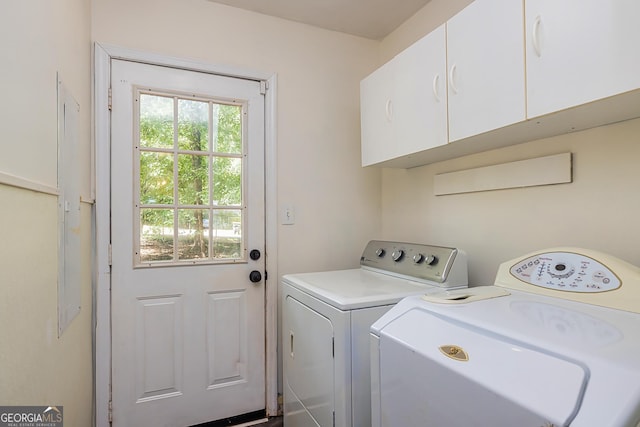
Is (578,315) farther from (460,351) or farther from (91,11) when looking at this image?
(91,11)

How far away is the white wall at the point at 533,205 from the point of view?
1193 mm

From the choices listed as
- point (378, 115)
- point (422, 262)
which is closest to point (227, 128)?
point (378, 115)

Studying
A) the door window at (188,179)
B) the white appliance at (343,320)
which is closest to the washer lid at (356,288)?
the white appliance at (343,320)

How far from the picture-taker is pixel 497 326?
856mm

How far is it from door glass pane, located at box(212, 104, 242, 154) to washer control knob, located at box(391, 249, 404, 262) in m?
1.11

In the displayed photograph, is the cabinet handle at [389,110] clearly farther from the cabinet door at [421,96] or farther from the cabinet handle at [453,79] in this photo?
the cabinet handle at [453,79]

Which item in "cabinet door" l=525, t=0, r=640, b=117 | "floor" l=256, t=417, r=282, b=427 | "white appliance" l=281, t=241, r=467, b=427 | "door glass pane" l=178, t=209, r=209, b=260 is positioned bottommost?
"floor" l=256, t=417, r=282, b=427

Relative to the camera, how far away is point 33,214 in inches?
36.2

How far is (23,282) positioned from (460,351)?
1.10 meters

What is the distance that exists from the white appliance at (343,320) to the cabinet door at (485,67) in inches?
23.1

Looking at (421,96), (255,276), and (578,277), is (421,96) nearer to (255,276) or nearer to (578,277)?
(578,277)

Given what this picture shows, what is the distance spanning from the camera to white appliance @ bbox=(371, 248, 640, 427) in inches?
24.0

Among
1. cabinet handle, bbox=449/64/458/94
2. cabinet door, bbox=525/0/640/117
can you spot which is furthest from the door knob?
cabinet door, bbox=525/0/640/117

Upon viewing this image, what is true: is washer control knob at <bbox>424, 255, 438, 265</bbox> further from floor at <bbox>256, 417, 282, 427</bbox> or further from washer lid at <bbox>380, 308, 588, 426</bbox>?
floor at <bbox>256, 417, 282, 427</bbox>
